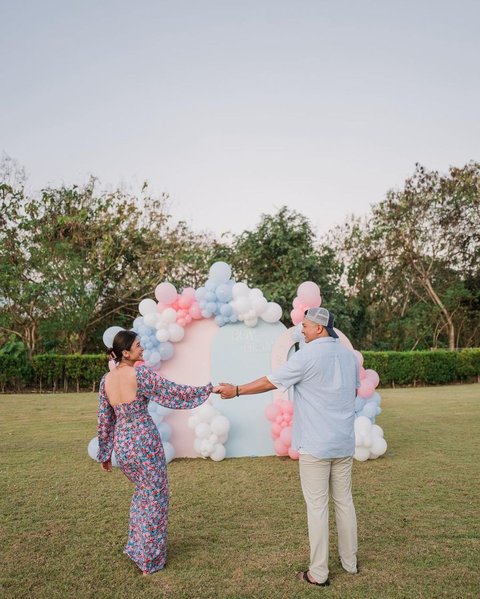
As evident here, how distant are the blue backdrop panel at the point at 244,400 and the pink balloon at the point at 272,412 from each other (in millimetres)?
235

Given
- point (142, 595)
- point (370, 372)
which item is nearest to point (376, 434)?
point (370, 372)

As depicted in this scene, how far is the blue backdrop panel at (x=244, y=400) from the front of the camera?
8086mm

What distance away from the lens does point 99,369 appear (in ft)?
63.3

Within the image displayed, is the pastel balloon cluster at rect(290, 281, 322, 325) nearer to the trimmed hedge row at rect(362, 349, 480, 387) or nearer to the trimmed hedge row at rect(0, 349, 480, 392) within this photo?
the trimmed hedge row at rect(0, 349, 480, 392)

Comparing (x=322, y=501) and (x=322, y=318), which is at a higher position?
(x=322, y=318)

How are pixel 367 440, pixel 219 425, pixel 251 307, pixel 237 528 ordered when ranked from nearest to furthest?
pixel 237 528
pixel 367 440
pixel 219 425
pixel 251 307

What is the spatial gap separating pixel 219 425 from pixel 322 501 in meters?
4.10

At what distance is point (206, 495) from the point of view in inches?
243

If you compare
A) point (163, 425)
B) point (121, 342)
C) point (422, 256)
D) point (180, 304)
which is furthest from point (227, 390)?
point (422, 256)

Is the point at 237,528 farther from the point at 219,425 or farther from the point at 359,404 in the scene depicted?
the point at 359,404

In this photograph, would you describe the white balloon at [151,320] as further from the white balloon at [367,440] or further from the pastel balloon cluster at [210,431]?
the white balloon at [367,440]

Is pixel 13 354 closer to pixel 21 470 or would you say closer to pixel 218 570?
pixel 21 470

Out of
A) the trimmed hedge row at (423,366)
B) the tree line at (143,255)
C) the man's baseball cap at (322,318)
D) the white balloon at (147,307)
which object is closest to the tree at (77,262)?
the tree line at (143,255)

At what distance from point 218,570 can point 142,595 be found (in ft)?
2.05
